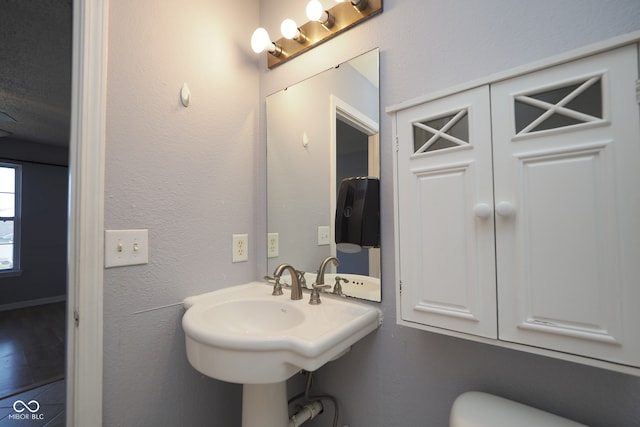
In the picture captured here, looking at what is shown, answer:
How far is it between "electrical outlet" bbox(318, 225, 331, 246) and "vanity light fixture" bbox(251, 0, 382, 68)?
0.80 metres

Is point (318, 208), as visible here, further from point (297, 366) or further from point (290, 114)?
point (297, 366)

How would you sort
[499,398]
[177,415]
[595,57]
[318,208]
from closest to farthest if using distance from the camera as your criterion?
[595,57], [499,398], [177,415], [318,208]

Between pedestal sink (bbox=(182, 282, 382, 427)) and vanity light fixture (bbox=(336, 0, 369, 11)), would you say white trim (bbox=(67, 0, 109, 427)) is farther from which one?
vanity light fixture (bbox=(336, 0, 369, 11))

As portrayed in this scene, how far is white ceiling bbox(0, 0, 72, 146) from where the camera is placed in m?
1.46

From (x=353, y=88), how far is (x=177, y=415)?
1433mm

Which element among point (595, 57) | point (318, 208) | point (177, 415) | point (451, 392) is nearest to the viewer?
point (595, 57)

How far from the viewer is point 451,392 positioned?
0.81m

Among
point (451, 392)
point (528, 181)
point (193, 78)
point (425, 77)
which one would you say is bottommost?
point (451, 392)

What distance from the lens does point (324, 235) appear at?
1.13 metres

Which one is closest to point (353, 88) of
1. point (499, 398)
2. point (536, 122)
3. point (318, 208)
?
point (318, 208)

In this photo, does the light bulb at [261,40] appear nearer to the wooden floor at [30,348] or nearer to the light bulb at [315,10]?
the light bulb at [315,10]

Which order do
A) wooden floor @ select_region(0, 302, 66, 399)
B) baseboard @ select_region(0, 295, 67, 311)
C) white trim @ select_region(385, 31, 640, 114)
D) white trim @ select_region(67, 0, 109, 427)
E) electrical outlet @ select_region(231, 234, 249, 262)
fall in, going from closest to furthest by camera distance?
white trim @ select_region(385, 31, 640, 114) → white trim @ select_region(67, 0, 109, 427) → electrical outlet @ select_region(231, 234, 249, 262) → wooden floor @ select_region(0, 302, 66, 399) → baseboard @ select_region(0, 295, 67, 311)

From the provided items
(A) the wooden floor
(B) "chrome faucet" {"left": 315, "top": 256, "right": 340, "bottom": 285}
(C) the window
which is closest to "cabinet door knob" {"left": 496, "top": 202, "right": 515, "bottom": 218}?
(B) "chrome faucet" {"left": 315, "top": 256, "right": 340, "bottom": 285}

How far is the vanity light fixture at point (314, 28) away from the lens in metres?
1.00
